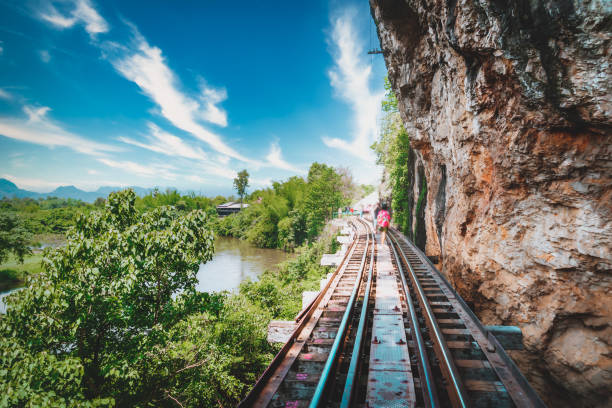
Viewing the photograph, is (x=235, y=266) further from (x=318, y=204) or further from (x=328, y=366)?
(x=328, y=366)

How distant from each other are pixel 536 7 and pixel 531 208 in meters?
3.50

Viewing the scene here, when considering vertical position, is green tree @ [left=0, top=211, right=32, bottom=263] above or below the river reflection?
above

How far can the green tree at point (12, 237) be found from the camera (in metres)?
20.8

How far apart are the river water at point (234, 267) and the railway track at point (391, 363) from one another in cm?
1289

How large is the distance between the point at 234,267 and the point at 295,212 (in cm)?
1517

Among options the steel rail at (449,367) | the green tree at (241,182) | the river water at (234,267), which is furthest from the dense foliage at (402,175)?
the green tree at (241,182)

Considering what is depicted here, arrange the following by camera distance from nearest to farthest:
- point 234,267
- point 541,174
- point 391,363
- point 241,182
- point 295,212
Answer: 1. point 391,363
2. point 541,174
3. point 234,267
4. point 295,212
5. point 241,182

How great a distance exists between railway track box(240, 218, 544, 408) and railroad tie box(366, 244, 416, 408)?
0.5 inches

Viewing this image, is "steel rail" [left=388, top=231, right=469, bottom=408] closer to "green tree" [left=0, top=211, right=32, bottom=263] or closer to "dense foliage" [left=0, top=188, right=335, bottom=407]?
"dense foliage" [left=0, top=188, right=335, bottom=407]

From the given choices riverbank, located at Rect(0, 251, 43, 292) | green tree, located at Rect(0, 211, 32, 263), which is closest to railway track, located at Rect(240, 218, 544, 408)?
riverbank, located at Rect(0, 251, 43, 292)

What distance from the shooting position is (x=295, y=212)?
4075 centimetres

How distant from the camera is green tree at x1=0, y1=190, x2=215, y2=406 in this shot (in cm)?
321

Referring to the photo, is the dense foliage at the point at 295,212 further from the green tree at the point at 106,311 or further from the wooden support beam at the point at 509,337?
the wooden support beam at the point at 509,337

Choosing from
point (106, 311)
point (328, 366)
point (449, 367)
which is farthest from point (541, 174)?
point (106, 311)
